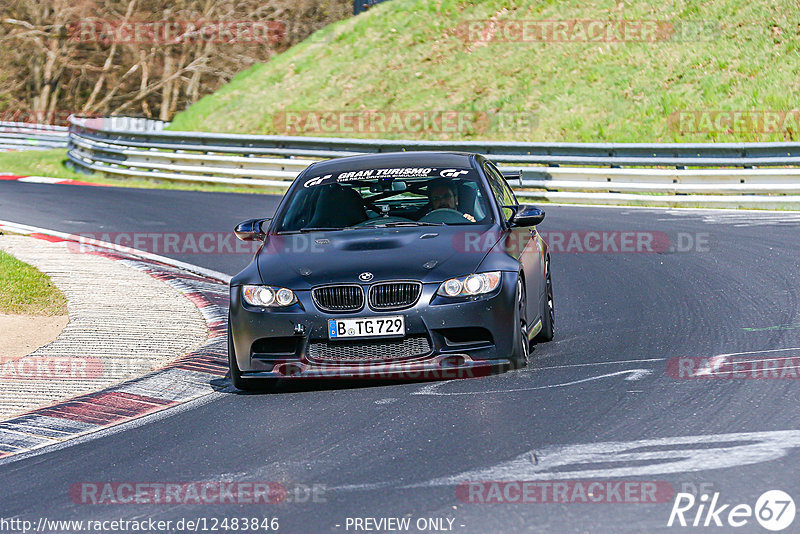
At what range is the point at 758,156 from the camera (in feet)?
64.4

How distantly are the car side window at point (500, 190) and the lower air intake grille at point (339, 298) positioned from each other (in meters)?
1.81

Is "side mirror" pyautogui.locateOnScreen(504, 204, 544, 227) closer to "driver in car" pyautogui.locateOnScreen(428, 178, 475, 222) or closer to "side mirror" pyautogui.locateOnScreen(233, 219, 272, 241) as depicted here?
"driver in car" pyautogui.locateOnScreen(428, 178, 475, 222)

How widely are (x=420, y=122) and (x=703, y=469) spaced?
26317 millimetres

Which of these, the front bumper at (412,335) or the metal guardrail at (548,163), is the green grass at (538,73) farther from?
the front bumper at (412,335)

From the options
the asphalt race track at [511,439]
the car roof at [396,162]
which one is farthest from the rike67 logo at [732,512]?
the car roof at [396,162]

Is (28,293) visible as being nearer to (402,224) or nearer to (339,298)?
(402,224)

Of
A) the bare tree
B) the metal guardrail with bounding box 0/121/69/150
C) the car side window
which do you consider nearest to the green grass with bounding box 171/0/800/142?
the metal guardrail with bounding box 0/121/69/150

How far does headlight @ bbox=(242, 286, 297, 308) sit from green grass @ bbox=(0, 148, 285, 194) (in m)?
16.5

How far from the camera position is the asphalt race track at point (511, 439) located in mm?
4988

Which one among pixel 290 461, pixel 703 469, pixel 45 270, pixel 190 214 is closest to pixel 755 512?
pixel 703 469

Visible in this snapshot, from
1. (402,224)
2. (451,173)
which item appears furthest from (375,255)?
(451,173)

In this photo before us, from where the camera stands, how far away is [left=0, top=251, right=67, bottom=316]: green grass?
438 inches

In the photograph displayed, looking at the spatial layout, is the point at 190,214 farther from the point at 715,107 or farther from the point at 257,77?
the point at 257,77

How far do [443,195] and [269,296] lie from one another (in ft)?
5.99
